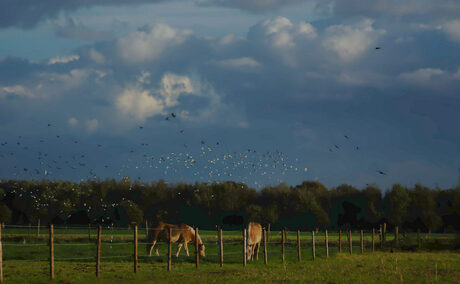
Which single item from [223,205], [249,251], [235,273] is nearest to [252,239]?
[249,251]

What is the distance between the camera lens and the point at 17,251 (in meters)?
35.1

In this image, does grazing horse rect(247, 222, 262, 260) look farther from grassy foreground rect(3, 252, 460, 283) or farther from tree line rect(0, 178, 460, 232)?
tree line rect(0, 178, 460, 232)

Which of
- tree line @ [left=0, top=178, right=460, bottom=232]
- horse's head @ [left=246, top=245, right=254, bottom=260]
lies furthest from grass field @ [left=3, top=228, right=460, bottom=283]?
tree line @ [left=0, top=178, right=460, bottom=232]

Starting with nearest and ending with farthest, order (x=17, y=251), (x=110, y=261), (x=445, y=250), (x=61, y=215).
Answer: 1. (x=110, y=261)
2. (x=17, y=251)
3. (x=445, y=250)
4. (x=61, y=215)

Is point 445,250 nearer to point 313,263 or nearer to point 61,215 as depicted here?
point 313,263

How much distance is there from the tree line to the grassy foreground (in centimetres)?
4778

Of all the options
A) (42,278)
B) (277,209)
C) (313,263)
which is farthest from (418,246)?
(277,209)

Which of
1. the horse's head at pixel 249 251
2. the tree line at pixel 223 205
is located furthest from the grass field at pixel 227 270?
the tree line at pixel 223 205

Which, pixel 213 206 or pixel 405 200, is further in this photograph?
pixel 213 206

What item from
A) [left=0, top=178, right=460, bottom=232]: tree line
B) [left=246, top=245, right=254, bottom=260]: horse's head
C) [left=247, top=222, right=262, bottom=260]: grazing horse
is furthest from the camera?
[left=0, top=178, right=460, bottom=232]: tree line

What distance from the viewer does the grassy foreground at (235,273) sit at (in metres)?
21.6

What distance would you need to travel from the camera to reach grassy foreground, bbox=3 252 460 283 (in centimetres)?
2162

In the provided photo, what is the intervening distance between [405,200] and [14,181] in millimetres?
54626

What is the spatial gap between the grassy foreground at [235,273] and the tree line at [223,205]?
47.8m
